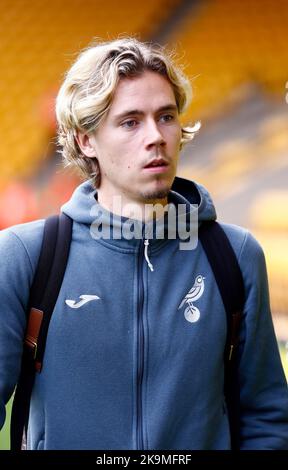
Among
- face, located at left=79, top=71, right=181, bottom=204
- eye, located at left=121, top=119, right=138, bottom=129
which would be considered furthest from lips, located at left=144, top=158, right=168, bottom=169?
eye, located at left=121, top=119, right=138, bottom=129

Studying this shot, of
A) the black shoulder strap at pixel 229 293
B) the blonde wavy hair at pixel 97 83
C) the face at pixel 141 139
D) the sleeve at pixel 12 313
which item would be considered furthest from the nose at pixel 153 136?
the sleeve at pixel 12 313

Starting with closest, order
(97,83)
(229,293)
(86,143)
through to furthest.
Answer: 1. (229,293)
2. (97,83)
3. (86,143)

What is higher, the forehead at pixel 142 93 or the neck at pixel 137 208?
the forehead at pixel 142 93

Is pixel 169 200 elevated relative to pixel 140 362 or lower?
elevated

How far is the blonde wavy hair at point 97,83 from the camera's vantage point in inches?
73.4

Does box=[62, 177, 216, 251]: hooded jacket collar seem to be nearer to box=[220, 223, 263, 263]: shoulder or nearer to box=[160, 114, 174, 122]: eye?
box=[220, 223, 263, 263]: shoulder

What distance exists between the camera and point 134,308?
172 centimetres

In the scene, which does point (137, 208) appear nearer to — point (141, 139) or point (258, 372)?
point (141, 139)

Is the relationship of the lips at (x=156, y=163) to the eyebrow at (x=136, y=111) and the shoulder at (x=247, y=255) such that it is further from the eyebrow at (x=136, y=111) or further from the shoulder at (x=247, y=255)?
the shoulder at (x=247, y=255)

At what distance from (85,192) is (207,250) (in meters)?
0.35

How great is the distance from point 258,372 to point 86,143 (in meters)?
0.73

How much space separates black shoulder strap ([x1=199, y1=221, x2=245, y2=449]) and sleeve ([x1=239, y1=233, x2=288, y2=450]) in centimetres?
2

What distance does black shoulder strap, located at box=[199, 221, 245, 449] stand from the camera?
1778 mm

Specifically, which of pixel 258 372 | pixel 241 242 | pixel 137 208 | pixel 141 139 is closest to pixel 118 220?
pixel 137 208
